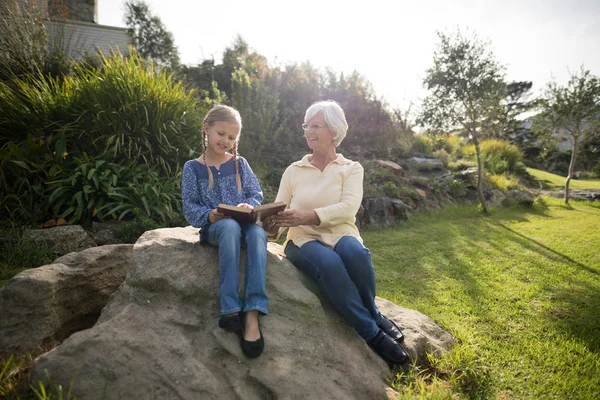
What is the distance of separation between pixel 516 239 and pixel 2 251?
775 centimetres

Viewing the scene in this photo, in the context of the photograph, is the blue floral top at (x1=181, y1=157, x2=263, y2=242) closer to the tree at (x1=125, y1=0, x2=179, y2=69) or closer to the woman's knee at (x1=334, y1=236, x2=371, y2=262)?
the woman's knee at (x1=334, y1=236, x2=371, y2=262)

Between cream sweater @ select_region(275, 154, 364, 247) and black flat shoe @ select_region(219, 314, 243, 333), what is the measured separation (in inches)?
32.7

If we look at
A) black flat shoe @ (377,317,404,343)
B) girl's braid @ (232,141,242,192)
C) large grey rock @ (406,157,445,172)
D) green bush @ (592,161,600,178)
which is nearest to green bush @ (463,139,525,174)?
large grey rock @ (406,157,445,172)

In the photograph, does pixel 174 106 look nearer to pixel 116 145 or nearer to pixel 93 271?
pixel 116 145

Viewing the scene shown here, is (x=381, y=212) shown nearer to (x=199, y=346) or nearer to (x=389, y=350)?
(x=389, y=350)

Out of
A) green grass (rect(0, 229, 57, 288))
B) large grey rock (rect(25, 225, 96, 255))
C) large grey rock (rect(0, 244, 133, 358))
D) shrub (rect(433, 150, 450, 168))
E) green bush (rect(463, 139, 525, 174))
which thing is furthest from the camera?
green bush (rect(463, 139, 525, 174))

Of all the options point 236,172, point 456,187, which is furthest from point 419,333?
point 456,187

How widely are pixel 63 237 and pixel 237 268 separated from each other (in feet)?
9.31

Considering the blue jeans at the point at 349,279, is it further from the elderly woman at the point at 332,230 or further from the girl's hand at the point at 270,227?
the girl's hand at the point at 270,227

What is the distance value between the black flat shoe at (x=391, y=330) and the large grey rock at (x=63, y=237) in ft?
11.3

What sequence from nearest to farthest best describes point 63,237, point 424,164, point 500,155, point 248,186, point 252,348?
1. point 252,348
2. point 248,186
3. point 63,237
4. point 424,164
5. point 500,155

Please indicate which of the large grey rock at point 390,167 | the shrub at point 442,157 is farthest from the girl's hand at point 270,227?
the shrub at point 442,157

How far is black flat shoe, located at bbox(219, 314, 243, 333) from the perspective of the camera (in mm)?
1937

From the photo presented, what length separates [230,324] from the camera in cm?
193
